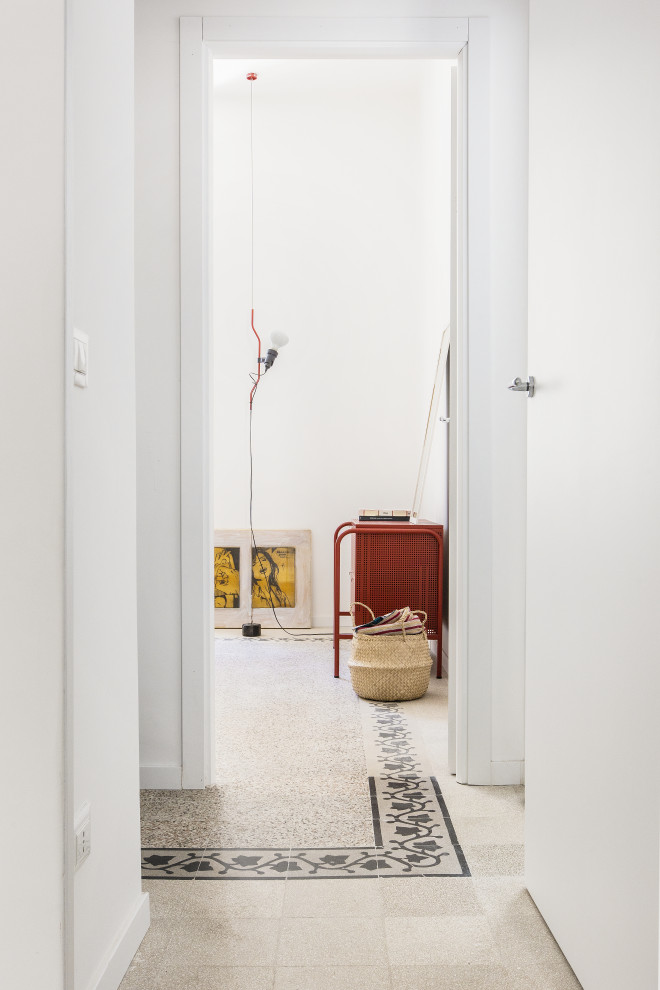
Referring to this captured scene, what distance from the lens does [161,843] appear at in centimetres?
188

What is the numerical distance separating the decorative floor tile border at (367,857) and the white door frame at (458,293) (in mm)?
289

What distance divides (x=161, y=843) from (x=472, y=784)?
2.90 ft

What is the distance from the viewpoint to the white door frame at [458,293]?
221 centimetres

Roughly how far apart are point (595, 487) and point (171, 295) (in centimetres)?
141

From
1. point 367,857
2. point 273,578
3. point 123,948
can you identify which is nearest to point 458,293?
point 367,857

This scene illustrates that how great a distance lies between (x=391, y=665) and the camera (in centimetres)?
313

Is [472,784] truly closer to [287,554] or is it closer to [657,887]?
[657,887]

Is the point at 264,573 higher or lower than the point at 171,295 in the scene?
lower

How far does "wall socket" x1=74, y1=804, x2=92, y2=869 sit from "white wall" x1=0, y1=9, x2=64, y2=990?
0.17 metres

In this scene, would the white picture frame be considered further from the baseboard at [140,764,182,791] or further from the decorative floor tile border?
the decorative floor tile border

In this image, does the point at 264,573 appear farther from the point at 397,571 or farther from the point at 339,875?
the point at 339,875

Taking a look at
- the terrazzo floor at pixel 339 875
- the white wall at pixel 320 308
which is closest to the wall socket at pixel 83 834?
the terrazzo floor at pixel 339 875

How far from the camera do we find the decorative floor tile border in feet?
5.66

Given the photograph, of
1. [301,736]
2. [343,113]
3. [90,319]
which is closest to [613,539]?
[90,319]
